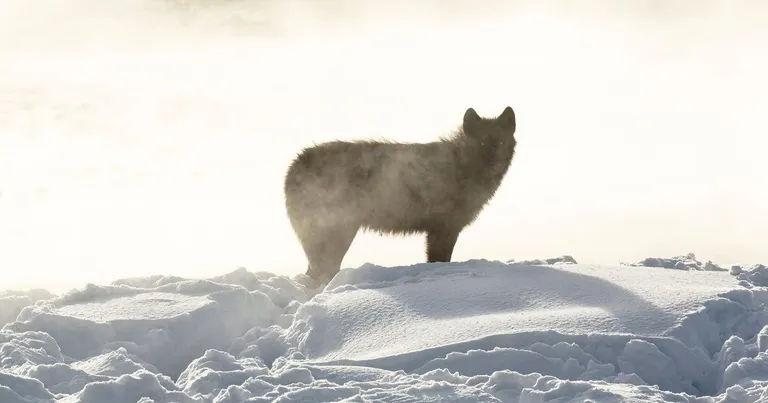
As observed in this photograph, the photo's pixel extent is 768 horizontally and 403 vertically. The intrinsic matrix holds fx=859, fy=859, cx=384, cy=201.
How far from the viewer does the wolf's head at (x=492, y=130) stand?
425 inches

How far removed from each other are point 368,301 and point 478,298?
0.97 metres

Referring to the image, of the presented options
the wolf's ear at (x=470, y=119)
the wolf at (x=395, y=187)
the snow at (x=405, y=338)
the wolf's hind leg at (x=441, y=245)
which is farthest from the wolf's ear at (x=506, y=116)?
the snow at (x=405, y=338)

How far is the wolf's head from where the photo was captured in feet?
35.4

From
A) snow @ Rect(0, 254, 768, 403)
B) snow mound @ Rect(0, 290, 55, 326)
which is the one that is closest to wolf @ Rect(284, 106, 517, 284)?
snow @ Rect(0, 254, 768, 403)

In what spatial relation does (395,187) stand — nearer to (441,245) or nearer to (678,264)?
(441,245)

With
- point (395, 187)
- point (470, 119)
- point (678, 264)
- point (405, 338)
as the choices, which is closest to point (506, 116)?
point (470, 119)

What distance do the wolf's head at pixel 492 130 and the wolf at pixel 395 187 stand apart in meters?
0.01

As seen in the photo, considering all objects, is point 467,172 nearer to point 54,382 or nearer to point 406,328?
point 406,328

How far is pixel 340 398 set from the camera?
18.6ft

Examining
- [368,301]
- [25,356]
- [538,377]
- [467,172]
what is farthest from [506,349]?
[467,172]

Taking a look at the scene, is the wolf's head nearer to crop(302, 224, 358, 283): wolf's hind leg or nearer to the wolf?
the wolf

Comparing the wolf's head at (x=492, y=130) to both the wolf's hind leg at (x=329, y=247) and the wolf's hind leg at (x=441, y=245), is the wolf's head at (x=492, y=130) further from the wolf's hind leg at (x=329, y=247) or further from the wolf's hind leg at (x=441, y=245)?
the wolf's hind leg at (x=329, y=247)

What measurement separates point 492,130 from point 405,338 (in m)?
4.72

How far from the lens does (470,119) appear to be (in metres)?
10.8
